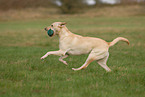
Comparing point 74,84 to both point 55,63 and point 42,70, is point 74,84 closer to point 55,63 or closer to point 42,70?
point 42,70

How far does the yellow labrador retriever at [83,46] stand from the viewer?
22.1 ft

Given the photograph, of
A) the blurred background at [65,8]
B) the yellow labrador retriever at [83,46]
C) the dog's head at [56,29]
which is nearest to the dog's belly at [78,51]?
the yellow labrador retriever at [83,46]

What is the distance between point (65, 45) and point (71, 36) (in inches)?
14.6

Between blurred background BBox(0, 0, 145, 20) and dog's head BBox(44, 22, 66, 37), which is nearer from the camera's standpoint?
dog's head BBox(44, 22, 66, 37)

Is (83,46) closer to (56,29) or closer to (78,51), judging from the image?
(78,51)

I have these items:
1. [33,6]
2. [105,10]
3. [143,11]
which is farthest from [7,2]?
[143,11]

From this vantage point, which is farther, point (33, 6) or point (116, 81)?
point (33, 6)

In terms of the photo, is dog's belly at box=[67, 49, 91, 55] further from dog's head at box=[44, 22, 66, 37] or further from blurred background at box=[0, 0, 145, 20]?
blurred background at box=[0, 0, 145, 20]

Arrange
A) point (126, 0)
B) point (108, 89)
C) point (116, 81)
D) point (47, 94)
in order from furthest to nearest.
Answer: point (126, 0) → point (116, 81) → point (108, 89) → point (47, 94)

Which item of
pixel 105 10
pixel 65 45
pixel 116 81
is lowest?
pixel 116 81

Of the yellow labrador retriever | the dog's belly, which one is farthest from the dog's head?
the dog's belly

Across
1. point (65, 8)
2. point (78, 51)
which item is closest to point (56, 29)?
point (78, 51)

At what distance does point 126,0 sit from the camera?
51.3 m

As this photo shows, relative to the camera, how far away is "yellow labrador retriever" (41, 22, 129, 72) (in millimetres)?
6723
